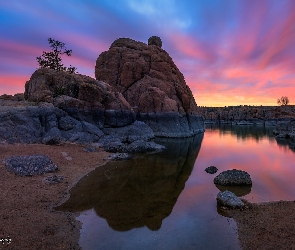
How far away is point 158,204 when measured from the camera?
15.5 m

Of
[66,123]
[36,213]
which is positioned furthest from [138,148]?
[36,213]

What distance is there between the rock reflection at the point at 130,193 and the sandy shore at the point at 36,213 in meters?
1.08

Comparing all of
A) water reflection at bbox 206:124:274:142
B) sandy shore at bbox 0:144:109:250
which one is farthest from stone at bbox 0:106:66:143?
water reflection at bbox 206:124:274:142

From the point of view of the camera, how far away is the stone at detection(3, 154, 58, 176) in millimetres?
18547

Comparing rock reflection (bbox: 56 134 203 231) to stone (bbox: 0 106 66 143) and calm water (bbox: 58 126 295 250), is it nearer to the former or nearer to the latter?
calm water (bbox: 58 126 295 250)

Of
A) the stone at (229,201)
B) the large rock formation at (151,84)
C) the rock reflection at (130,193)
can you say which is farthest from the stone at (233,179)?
the large rock formation at (151,84)

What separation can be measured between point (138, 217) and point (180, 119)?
55.8m

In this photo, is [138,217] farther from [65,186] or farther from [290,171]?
[290,171]

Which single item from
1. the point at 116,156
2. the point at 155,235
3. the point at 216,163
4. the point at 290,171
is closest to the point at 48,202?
the point at 155,235

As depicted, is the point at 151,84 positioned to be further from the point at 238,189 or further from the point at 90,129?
the point at 238,189

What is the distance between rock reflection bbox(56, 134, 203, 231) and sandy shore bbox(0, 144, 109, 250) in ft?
3.55

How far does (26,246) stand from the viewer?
9.41 m

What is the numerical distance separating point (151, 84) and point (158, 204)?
5919cm

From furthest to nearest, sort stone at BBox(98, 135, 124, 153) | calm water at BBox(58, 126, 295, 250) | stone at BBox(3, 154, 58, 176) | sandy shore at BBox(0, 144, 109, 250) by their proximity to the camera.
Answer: stone at BBox(98, 135, 124, 153)
stone at BBox(3, 154, 58, 176)
calm water at BBox(58, 126, 295, 250)
sandy shore at BBox(0, 144, 109, 250)
